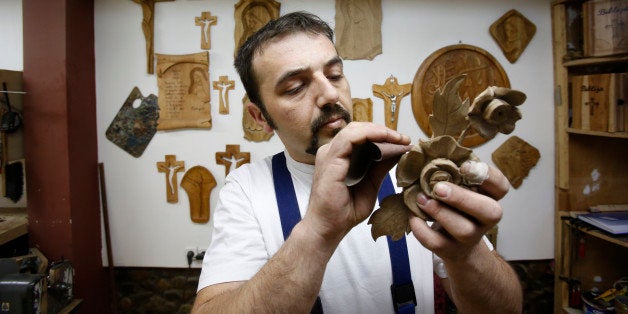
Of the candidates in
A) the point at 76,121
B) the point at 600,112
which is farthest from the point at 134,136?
the point at 600,112

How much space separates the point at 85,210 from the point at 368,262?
7.15 ft

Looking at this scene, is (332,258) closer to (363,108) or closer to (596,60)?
(363,108)

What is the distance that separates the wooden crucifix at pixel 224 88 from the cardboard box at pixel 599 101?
2.31m

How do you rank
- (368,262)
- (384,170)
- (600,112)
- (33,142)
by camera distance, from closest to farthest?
(384,170) → (368,262) → (600,112) → (33,142)

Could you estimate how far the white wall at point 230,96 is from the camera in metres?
2.44

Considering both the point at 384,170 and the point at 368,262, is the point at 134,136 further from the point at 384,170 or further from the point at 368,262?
the point at 384,170

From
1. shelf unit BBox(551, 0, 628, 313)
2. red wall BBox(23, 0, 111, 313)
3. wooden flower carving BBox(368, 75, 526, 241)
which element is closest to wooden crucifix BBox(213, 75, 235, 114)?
red wall BBox(23, 0, 111, 313)

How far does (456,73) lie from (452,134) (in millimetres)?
1895

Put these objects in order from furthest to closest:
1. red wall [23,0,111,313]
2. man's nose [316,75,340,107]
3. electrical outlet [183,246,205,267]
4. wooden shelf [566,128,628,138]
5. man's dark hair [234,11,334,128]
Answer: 1. electrical outlet [183,246,205,267]
2. red wall [23,0,111,313]
3. wooden shelf [566,128,628,138]
4. man's dark hair [234,11,334,128]
5. man's nose [316,75,340,107]

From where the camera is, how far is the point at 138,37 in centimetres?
249

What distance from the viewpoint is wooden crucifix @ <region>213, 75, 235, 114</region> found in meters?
2.43

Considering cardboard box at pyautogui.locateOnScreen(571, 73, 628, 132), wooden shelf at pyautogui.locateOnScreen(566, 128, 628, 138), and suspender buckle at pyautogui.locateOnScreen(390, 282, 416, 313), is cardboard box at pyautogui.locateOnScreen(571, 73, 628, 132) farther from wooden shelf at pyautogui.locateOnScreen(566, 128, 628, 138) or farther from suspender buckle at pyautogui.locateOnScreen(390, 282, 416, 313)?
suspender buckle at pyautogui.locateOnScreen(390, 282, 416, 313)

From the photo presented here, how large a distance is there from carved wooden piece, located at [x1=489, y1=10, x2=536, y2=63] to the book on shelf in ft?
3.84

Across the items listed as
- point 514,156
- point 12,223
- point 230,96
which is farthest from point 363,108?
point 12,223
